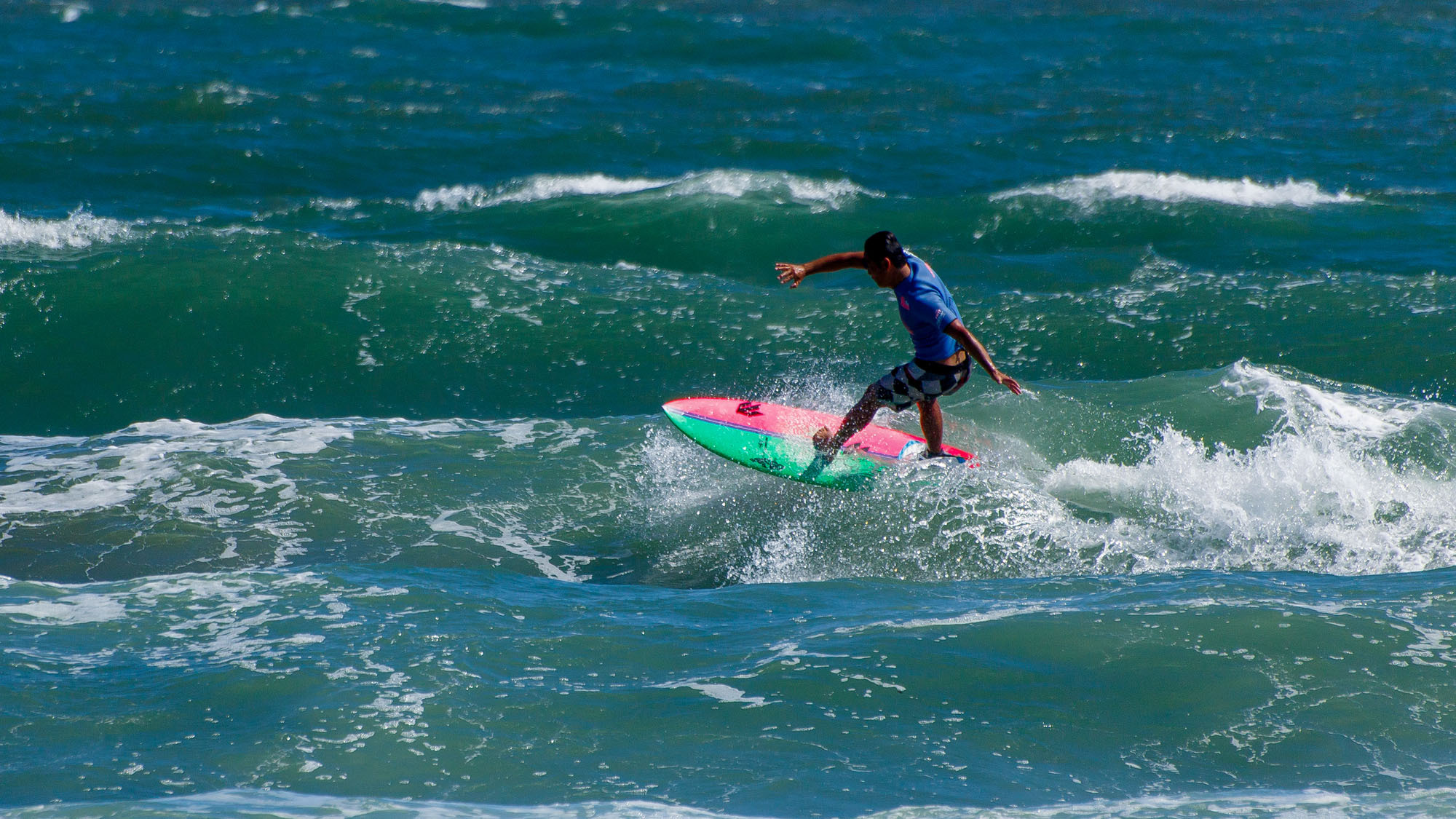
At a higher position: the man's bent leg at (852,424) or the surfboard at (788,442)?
the man's bent leg at (852,424)

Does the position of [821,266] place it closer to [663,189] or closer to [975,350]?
[975,350]

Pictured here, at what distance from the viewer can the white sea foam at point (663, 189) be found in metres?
16.3

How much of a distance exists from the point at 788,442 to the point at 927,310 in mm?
1452

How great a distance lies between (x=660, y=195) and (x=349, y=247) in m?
4.35

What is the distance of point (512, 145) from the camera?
18891mm

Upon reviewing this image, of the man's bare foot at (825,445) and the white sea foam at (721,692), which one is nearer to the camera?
the white sea foam at (721,692)

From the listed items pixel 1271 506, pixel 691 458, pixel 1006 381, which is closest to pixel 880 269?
pixel 1006 381

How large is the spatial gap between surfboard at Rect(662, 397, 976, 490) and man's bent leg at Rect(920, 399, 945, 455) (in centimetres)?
13

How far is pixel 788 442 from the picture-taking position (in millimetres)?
8055

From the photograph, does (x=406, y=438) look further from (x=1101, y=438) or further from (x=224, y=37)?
(x=224, y=37)

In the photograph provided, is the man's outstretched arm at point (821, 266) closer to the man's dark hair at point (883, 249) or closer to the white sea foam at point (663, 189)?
the man's dark hair at point (883, 249)

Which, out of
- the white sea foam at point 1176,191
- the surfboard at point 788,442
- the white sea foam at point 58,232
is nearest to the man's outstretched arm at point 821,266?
the surfboard at point 788,442

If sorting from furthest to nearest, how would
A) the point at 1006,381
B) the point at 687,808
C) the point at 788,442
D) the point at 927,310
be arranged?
the point at 788,442 → the point at 927,310 → the point at 1006,381 → the point at 687,808

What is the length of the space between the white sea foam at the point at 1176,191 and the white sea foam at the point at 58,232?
11131mm
